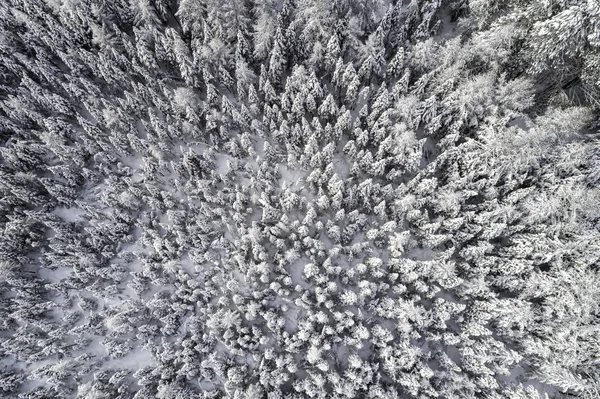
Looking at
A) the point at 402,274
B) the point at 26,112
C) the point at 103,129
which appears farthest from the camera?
the point at 103,129

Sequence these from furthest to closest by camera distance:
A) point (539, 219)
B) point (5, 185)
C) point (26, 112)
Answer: point (26, 112)
point (5, 185)
point (539, 219)

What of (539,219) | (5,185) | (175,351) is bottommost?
(539,219)

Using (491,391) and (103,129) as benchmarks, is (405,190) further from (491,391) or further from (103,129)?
(103,129)

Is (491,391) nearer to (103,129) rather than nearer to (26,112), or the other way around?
(103,129)

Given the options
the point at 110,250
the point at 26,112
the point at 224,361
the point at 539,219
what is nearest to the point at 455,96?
the point at 539,219

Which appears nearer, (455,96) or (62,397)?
(62,397)

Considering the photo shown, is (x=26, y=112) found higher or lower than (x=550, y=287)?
higher
